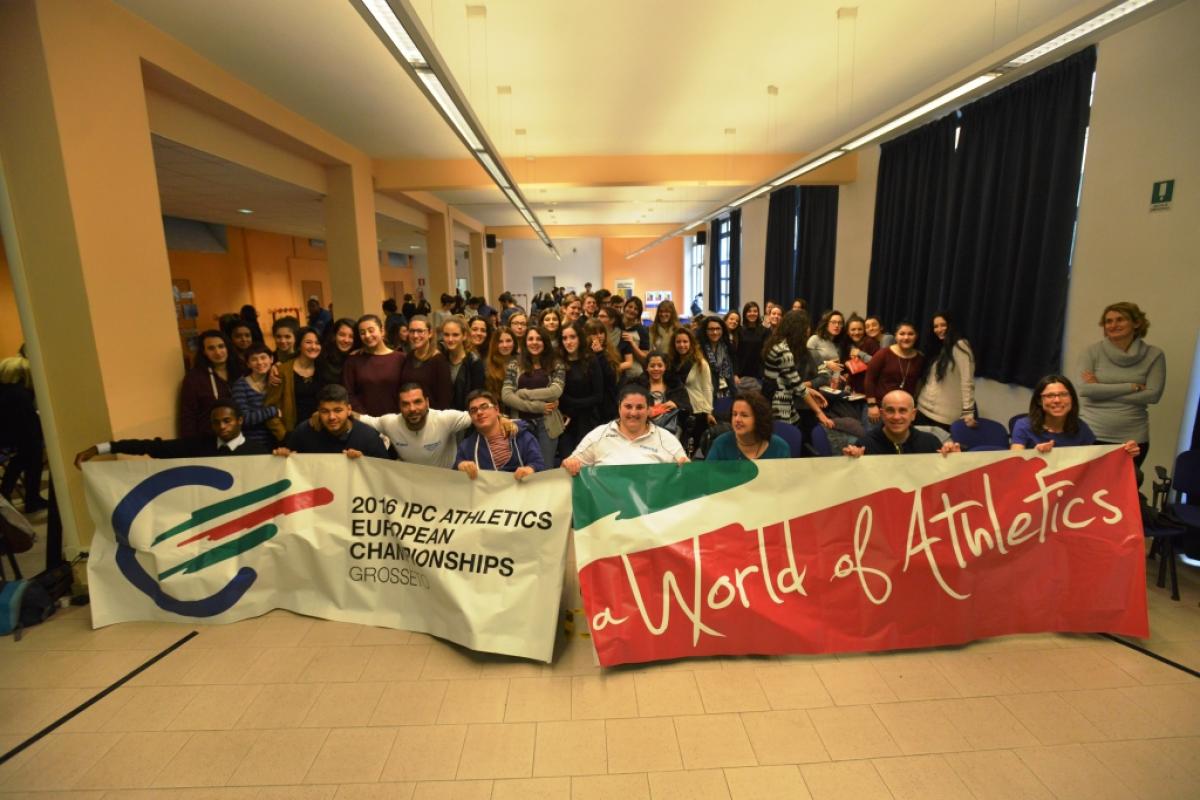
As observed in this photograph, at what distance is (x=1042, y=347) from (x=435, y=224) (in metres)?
11.8

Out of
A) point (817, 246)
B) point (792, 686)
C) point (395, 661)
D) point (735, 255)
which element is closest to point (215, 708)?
point (395, 661)

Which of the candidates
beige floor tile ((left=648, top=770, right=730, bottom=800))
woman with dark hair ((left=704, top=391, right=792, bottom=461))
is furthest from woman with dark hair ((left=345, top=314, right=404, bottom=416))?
beige floor tile ((left=648, top=770, right=730, bottom=800))

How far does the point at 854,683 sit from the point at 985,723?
20.1 inches

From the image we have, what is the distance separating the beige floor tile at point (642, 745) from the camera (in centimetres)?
228

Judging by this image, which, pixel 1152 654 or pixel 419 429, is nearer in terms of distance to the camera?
pixel 1152 654

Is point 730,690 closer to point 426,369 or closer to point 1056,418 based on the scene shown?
point 1056,418

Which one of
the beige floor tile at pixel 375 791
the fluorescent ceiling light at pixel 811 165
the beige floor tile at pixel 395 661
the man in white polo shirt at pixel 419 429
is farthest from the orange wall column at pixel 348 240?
the beige floor tile at pixel 375 791

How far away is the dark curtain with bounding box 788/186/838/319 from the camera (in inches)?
377

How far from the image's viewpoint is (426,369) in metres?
4.29

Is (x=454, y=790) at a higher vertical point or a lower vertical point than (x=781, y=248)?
lower

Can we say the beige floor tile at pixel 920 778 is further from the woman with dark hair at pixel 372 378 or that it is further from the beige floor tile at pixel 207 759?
the woman with dark hair at pixel 372 378

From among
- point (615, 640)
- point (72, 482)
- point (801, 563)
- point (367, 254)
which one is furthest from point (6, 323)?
point (801, 563)

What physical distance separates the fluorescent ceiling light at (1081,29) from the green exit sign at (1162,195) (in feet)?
5.97

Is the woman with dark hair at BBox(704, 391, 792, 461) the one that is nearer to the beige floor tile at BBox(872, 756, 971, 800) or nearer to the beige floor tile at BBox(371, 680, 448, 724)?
the beige floor tile at BBox(872, 756, 971, 800)
